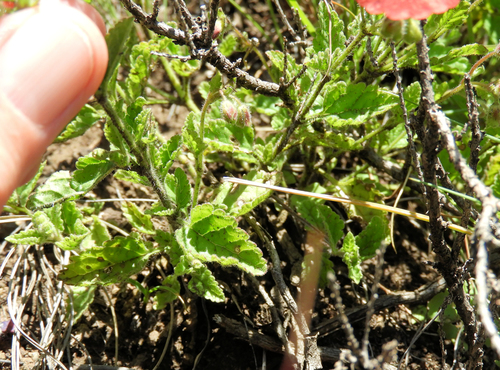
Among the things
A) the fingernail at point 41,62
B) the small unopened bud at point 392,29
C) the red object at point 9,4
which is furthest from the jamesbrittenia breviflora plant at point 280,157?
the red object at point 9,4

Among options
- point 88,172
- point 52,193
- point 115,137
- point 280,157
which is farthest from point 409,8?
point 52,193

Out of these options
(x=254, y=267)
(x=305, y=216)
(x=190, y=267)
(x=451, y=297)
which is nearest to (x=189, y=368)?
(x=190, y=267)

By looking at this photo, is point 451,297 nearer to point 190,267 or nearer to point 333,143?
point 333,143

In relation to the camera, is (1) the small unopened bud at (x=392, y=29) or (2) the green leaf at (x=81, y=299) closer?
(1) the small unopened bud at (x=392, y=29)

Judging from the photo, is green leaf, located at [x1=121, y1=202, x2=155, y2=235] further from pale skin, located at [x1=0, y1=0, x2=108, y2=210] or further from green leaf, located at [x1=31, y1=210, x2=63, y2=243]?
pale skin, located at [x1=0, y1=0, x2=108, y2=210]

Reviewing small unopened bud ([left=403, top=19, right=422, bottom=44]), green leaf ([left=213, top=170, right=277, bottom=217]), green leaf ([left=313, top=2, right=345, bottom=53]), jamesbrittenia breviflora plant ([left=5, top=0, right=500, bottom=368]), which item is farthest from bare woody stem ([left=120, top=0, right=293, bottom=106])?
small unopened bud ([left=403, top=19, right=422, bottom=44])

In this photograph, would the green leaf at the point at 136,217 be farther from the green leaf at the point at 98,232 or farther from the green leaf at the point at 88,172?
the green leaf at the point at 88,172

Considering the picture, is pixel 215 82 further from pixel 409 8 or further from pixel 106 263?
pixel 106 263
